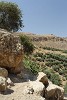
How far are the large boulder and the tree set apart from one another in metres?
12.3

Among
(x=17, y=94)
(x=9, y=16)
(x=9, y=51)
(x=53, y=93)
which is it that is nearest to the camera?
(x=17, y=94)

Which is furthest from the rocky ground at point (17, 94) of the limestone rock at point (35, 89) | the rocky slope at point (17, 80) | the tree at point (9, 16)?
the tree at point (9, 16)

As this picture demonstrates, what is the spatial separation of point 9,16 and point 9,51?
13.1 metres

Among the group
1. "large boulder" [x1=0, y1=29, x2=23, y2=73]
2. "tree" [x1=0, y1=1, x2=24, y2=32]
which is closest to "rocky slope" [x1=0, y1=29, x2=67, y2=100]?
"large boulder" [x1=0, y1=29, x2=23, y2=73]

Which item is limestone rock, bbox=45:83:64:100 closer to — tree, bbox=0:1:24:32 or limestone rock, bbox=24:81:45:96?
limestone rock, bbox=24:81:45:96

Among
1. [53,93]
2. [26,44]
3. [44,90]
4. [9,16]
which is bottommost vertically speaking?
[53,93]

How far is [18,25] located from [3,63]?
14.4m

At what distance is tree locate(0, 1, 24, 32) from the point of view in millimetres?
30062

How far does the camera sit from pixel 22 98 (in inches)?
545

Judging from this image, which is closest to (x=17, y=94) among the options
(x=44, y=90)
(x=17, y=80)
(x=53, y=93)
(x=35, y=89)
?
(x=35, y=89)

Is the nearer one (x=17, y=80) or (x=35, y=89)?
(x=35, y=89)

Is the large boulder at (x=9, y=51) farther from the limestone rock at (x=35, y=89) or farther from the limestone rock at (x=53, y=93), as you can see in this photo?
the limestone rock at (x=53, y=93)

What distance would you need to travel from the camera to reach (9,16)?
30.0 metres

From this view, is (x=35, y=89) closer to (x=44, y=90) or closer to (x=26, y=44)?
(x=44, y=90)
